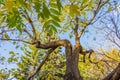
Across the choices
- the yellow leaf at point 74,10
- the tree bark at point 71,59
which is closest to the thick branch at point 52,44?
the tree bark at point 71,59

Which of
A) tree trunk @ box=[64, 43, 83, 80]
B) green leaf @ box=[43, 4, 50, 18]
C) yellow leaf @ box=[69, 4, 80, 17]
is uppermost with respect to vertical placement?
green leaf @ box=[43, 4, 50, 18]

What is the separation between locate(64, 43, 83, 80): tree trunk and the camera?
7.02 m

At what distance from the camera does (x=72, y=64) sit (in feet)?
24.4

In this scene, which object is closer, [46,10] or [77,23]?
[46,10]

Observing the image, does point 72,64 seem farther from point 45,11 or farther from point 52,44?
point 45,11

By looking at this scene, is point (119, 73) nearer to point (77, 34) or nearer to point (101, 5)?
point (77, 34)

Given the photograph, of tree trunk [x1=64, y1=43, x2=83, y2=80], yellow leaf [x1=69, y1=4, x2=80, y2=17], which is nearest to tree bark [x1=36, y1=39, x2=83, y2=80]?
tree trunk [x1=64, y1=43, x2=83, y2=80]

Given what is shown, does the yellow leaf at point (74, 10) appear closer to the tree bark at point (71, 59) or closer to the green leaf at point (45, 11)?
the green leaf at point (45, 11)

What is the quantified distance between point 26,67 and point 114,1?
20.3ft

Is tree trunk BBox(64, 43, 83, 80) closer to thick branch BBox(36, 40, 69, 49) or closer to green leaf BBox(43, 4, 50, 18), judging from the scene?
thick branch BBox(36, 40, 69, 49)

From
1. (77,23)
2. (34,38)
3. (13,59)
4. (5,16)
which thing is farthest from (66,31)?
(5,16)

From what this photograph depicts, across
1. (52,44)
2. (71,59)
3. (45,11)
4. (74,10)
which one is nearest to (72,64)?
(71,59)

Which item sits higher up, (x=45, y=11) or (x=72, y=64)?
(x=45, y=11)

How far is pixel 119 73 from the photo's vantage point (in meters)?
5.13
